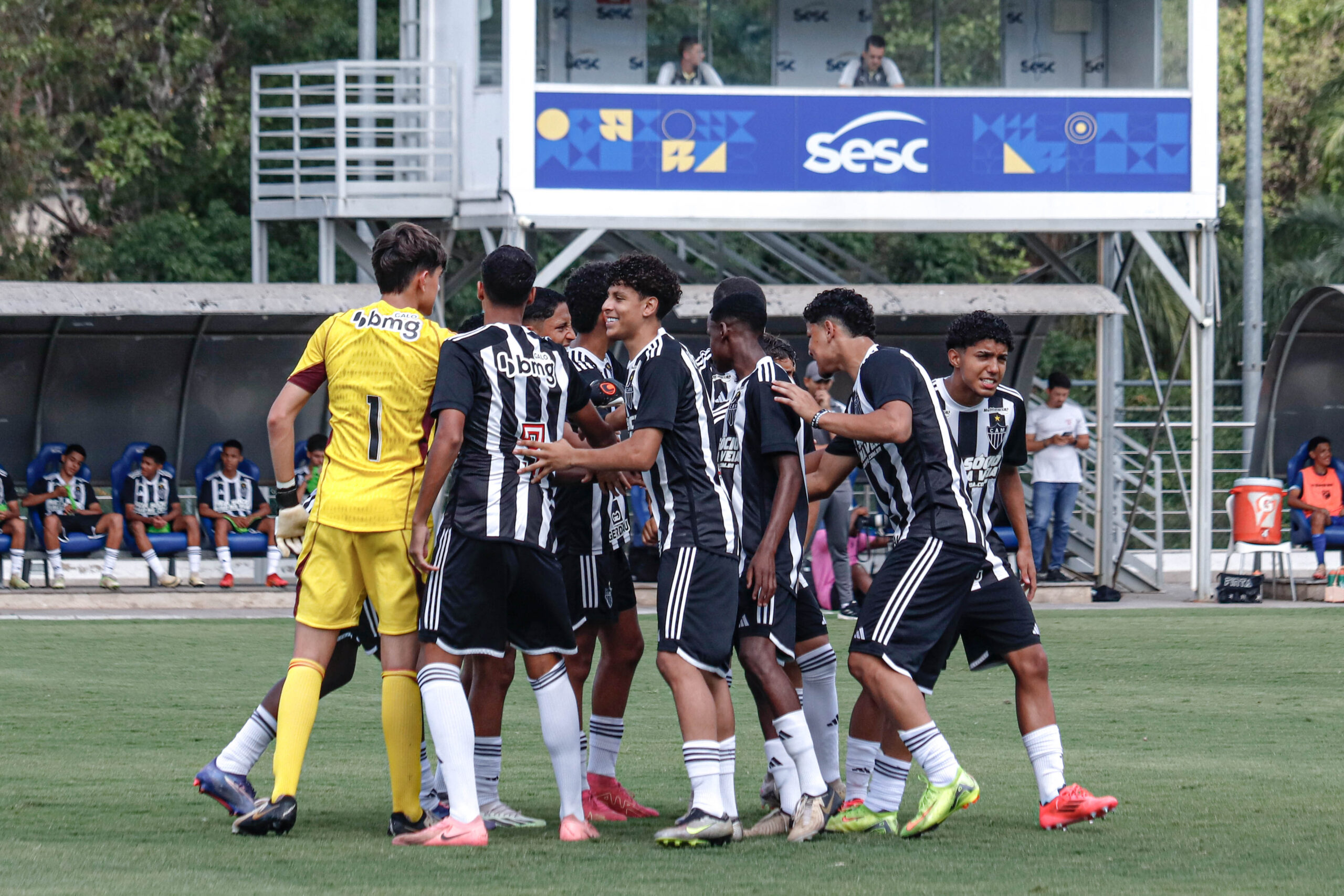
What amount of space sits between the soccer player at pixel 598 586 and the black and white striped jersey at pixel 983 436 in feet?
4.23

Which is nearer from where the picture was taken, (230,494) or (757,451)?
(757,451)

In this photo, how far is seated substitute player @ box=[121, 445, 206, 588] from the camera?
17.6m

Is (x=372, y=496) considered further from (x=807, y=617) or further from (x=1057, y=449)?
(x=1057, y=449)

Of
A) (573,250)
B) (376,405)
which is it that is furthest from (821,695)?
(573,250)

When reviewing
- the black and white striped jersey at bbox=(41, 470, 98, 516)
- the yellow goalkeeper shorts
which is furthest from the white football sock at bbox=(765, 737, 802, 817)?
the black and white striped jersey at bbox=(41, 470, 98, 516)

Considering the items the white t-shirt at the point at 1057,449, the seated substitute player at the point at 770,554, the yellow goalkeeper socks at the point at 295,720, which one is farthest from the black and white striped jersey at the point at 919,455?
the white t-shirt at the point at 1057,449

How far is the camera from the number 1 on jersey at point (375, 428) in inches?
248

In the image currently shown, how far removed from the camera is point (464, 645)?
615 cm

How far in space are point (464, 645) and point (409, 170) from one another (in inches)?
526

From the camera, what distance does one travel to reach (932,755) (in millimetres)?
6211

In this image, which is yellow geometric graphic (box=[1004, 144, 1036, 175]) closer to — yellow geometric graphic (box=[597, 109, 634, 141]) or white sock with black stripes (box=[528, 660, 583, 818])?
yellow geometric graphic (box=[597, 109, 634, 141])

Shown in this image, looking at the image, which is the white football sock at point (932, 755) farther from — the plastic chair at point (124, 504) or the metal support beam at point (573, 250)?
the plastic chair at point (124, 504)

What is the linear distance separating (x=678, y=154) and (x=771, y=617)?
11984 millimetres

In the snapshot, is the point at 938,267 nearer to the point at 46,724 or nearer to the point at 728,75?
the point at 728,75
